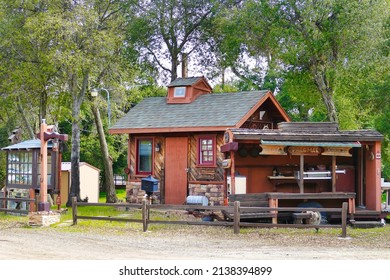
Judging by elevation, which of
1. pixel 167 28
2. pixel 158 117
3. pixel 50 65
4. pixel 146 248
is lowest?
pixel 146 248

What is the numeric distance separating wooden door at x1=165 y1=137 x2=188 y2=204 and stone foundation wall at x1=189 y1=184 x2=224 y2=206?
474mm

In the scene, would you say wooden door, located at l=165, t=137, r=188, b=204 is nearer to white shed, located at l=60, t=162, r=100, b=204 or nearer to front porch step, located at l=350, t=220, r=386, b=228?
white shed, located at l=60, t=162, r=100, b=204

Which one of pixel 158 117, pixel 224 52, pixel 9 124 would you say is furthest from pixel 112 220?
pixel 9 124

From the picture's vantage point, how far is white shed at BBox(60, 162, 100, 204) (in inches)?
1213

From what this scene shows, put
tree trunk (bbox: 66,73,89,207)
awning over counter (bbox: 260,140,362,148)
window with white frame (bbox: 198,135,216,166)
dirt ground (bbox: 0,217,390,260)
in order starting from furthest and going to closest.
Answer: tree trunk (bbox: 66,73,89,207), window with white frame (bbox: 198,135,216,166), awning over counter (bbox: 260,140,362,148), dirt ground (bbox: 0,217,390,260)

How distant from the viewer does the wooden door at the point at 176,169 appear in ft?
82.1

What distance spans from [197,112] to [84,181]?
9.06 meters

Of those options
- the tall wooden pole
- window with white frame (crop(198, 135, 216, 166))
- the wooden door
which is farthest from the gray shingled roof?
the tall wooden pole

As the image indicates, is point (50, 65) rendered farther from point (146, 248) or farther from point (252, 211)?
point (146, 248)

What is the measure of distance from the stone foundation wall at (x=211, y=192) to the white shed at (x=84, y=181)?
8.51m

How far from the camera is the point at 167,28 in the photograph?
31.5 m

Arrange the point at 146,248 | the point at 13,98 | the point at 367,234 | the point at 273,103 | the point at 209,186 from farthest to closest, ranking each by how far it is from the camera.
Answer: the point at 13,98, the point at 273,103, the point at 209,186, the point at 367,234, the point at 146,248

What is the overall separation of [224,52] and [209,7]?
239cm

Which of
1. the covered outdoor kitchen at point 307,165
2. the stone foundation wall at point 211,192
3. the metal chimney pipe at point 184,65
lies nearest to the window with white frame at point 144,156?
the stone foundation wall at point 211,192
